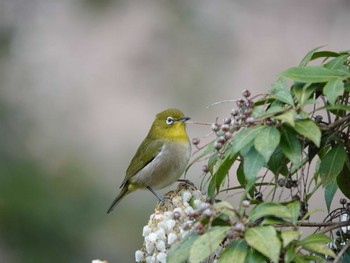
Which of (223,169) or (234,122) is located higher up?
(234,122)

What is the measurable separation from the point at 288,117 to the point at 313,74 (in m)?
0.21

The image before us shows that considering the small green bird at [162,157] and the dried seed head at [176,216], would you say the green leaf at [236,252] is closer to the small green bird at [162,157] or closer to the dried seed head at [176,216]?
the dried seed head at [176,216]

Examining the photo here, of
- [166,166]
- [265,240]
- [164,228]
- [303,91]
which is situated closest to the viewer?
[265,240]

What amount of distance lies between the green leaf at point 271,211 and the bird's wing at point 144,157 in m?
2.12

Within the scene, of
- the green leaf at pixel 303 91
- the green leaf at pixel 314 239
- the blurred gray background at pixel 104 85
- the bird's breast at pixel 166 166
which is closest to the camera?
the green leaf at pixel 314 239

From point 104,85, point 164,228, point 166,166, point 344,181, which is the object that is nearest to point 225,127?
point 164,228

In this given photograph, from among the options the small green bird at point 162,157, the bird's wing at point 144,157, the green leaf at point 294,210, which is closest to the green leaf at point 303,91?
the green leaf at point 294,210

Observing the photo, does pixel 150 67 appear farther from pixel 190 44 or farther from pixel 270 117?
pixel 270 117

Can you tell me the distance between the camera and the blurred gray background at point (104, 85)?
15.9 ft

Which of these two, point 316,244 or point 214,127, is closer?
point 316,244

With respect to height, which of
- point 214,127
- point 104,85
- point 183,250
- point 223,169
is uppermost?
point 214,127

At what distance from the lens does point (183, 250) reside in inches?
68.7

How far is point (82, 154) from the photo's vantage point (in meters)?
5.65

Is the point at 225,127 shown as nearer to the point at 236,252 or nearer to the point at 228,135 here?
the point at 228,135
